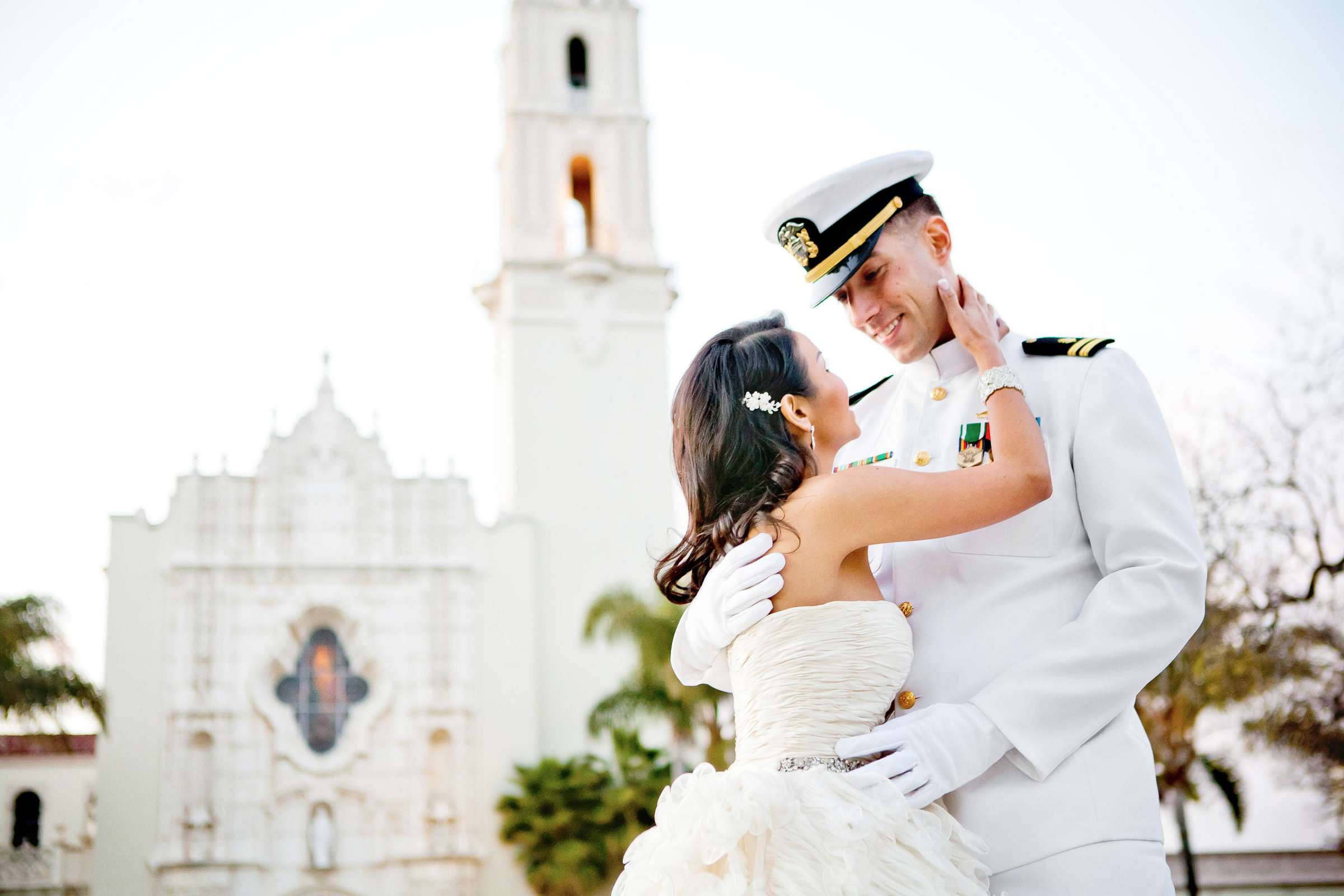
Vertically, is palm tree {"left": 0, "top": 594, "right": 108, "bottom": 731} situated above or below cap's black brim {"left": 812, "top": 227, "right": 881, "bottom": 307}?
above

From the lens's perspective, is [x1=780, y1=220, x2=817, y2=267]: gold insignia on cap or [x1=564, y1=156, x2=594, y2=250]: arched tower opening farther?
[x1=564, y1=156, x2=594, y2=250]: arched tower opening

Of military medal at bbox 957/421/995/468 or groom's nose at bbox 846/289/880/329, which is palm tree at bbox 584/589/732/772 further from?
military medal at bbox 957/421/995/468

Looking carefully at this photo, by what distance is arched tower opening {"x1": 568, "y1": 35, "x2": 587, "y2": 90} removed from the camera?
97.1 ft

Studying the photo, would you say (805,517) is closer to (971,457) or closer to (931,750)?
(971,457)

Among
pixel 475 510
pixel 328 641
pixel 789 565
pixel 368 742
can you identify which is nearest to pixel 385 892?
pixel 368 742

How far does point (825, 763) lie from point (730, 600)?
351 millimetres

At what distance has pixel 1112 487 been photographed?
248cm

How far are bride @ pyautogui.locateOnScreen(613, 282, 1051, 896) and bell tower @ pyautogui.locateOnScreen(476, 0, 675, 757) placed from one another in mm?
21788

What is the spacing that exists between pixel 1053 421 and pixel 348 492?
24.1 m

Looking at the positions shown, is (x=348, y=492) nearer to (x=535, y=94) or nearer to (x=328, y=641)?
(x=328, y=641)

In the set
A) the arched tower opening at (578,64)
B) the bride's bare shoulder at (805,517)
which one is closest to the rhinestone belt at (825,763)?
the bride's bare shoulder at (805,517)

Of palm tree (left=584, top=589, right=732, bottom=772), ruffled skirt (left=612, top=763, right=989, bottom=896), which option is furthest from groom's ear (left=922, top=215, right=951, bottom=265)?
palm tree (left=584, top=589, right=732, bottom=772)

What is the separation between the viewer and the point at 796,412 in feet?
9.02

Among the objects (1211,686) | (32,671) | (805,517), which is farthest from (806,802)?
(32,671)
